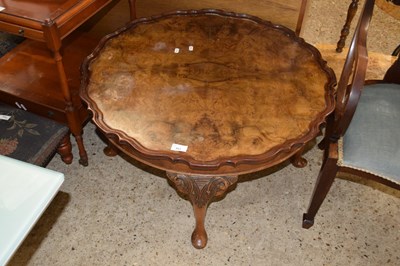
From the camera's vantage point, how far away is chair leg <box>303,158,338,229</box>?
151 cm

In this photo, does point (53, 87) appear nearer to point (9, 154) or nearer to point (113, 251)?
point (9, 154)

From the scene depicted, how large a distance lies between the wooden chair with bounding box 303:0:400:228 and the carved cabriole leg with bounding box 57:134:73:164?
1.17 meters

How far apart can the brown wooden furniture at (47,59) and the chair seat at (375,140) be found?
1.17 meters

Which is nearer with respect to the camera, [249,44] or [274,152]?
[274,152]

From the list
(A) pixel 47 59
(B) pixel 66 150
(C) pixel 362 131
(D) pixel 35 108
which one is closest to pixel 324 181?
(C) pixel 362 131

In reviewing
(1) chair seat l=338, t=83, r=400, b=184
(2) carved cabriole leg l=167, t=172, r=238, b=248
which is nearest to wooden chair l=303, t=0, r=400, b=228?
(1) chair seat l=338, t=83, r=400, b=184

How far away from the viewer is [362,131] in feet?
4.84

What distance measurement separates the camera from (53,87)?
1949 mm

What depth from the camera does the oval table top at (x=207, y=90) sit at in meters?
1.34

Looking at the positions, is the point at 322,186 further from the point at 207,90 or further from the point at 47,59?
the point at 47,59

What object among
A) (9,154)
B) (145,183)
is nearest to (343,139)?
(145,183)

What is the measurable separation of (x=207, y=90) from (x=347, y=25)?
1.44 metres

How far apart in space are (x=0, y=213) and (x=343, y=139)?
119 centimetres

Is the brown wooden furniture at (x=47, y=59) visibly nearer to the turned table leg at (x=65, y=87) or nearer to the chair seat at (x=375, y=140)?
the turned table leg at (x=65, y=87)
